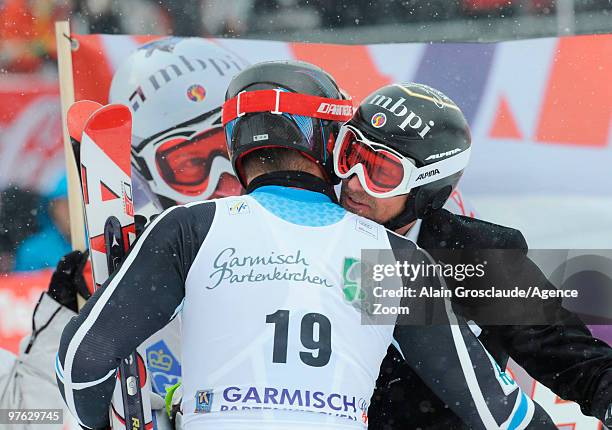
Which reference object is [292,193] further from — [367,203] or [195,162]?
[195,162]

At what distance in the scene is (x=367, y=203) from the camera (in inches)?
107

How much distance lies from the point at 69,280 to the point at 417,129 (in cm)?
184

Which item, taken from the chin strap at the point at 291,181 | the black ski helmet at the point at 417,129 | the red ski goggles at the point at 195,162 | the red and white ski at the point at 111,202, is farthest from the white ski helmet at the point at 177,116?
the chin strap at the point at 291,181

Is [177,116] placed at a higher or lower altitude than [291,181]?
lower

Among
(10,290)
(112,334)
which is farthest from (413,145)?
(10,290)

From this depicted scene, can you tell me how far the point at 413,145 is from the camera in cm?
271

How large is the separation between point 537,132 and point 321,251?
8.35 ft

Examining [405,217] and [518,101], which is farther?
[518,101]

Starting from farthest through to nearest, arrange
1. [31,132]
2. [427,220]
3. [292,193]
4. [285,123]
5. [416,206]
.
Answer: [31,132]
[427,220]
[416,206]
[285,123]
[292,193]

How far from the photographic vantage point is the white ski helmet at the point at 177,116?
3889 millimetres

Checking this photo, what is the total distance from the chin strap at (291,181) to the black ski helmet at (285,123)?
7cm

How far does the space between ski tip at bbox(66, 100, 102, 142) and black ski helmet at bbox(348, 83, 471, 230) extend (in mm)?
856

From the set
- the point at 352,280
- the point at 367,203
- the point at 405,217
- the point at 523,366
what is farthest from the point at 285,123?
the point at 523,366

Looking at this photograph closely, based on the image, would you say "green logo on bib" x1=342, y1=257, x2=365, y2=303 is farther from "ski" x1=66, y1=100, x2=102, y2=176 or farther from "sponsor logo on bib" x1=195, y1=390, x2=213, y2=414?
"ski" x1=66, y1=100, x2=102, y2=176
